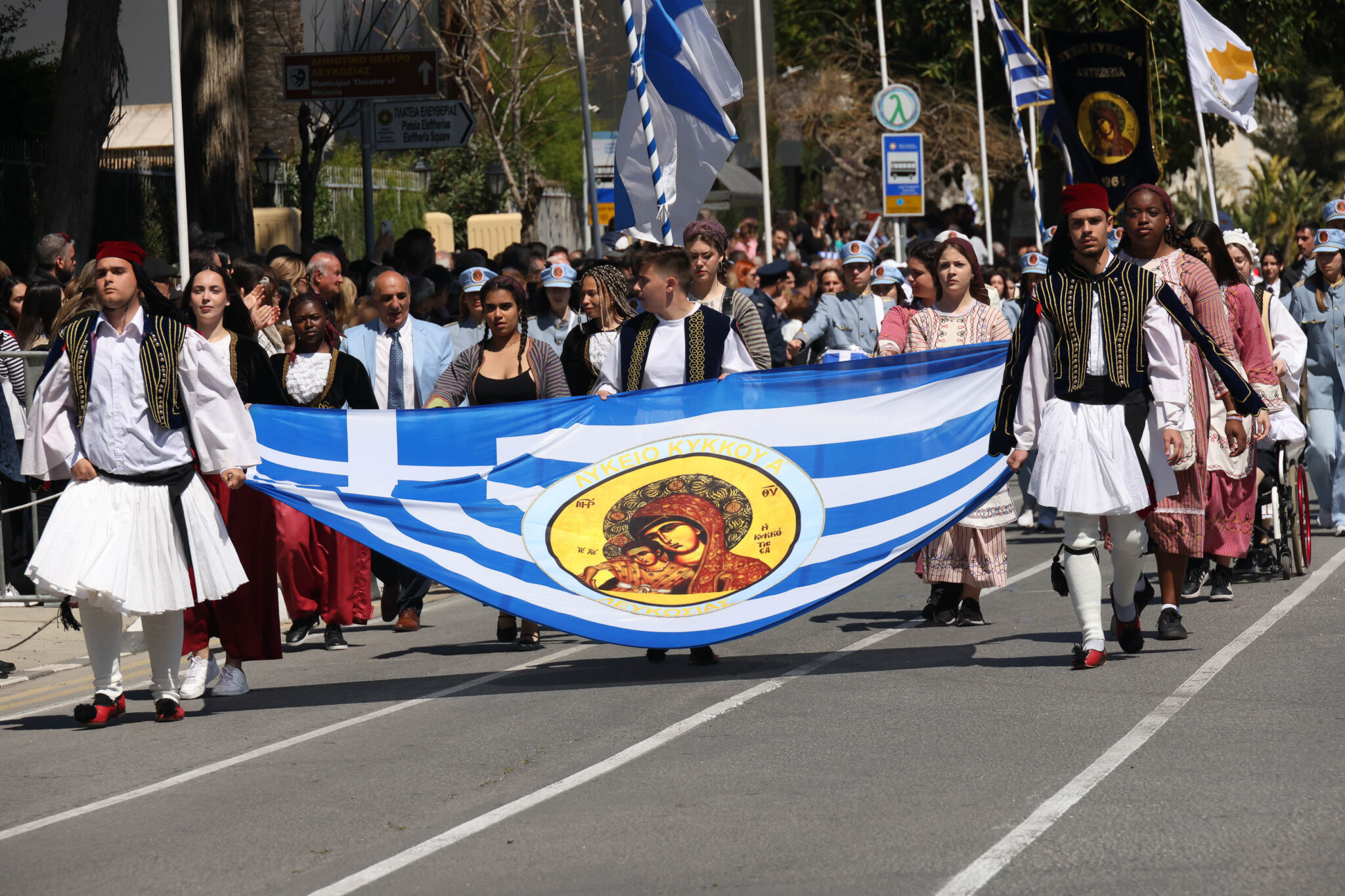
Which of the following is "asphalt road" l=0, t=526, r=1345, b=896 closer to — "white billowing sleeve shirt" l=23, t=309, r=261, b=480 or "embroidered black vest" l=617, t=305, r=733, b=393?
"white billowing sleeve shirt" l=23, t=309, r=261, b=480

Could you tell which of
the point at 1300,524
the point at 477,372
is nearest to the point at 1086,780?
the point at 477,372

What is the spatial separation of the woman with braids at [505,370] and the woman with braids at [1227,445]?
3.64 m

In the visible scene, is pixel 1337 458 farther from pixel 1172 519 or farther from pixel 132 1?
pixel 132 1

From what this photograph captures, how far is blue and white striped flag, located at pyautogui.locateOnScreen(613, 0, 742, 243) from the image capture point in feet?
41.6

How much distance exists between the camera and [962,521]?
1020 cm

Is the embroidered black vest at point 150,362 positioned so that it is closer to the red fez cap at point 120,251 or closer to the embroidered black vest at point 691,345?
the red fez cap at point 120,251

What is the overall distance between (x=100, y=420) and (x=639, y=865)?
3.76m

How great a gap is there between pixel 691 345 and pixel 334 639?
10.6 feet

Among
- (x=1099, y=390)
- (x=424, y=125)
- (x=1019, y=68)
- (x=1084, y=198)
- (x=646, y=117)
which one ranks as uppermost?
(x=1019, y=68)

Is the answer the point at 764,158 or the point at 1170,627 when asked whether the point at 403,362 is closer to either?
the point at 1170,627

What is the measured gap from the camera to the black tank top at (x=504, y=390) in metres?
10.4

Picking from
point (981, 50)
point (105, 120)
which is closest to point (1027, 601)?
point (105, 120)

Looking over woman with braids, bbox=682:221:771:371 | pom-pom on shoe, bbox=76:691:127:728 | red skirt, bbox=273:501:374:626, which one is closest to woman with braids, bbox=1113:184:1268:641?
woman with braids, bbox=682:221:771:371

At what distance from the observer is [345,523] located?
8.77 metres
